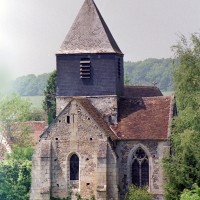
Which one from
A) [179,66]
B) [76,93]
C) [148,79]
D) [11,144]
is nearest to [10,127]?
[11,144]

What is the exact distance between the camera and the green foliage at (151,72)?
163 meters

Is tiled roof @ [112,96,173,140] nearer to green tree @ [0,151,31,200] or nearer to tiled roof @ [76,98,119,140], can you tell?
tiled roof @ [76,98,119,140]

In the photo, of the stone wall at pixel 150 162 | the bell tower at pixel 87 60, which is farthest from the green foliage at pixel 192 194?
the bell tower at pixel 87 60

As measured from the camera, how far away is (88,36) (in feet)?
177

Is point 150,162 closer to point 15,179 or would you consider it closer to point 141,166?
point 141,166

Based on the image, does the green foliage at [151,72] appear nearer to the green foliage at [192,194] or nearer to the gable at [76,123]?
the gable at [76,123]

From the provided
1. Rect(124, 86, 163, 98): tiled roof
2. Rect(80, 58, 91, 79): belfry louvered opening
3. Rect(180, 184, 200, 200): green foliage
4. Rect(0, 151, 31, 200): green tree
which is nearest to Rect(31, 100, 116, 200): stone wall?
Rect(80, 58, 91, 79): belfry louvered opening

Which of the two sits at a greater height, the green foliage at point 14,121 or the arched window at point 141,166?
the green foliage at point 14,121

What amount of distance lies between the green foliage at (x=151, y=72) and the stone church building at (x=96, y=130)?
104848 millimetres

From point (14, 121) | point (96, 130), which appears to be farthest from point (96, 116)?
point (14, 121)

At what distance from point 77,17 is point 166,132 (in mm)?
8361

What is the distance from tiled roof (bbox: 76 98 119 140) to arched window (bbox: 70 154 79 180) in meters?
2.19

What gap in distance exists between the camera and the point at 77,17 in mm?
54531

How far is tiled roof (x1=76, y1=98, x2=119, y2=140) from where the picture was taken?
52.3m
